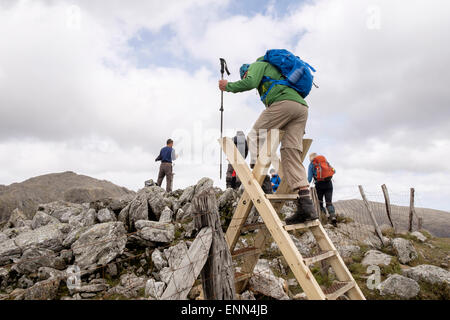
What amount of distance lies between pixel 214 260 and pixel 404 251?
343 inches

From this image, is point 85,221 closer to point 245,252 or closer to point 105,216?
point 105,216

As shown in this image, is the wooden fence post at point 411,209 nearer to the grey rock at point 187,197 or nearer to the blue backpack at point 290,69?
the grey rock at point 187,197

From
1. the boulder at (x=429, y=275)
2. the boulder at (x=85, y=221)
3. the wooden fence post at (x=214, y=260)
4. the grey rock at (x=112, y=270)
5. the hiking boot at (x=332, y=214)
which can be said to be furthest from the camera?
the hiking boot at (x=332, y=214)

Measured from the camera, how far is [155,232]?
766 centimetres

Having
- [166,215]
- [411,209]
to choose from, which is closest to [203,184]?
[166,215]

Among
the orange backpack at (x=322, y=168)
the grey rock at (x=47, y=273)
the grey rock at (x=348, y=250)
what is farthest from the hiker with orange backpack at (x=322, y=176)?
the grey rock at (x=47, y=273)

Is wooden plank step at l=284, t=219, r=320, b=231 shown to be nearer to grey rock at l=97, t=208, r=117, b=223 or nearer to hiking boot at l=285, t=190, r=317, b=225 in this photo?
hiking boot at l=285, t=190, r=317, b=225

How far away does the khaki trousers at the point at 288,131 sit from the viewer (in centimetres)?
400

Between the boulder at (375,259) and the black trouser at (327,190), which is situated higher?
the black trouser at (327,190)

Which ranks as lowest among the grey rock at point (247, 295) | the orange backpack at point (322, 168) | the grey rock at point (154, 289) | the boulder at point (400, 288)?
the boulder at point (400, 288)

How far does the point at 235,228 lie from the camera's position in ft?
14.6

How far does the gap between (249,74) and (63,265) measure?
704 cm

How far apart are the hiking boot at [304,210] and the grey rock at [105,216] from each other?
732 cm
